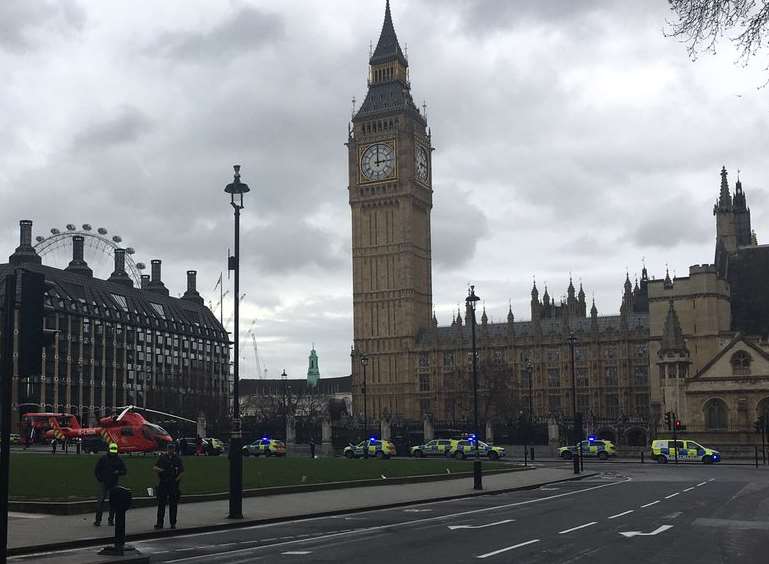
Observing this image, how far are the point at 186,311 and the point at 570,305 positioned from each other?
60.9 meters

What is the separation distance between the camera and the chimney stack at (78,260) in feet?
447

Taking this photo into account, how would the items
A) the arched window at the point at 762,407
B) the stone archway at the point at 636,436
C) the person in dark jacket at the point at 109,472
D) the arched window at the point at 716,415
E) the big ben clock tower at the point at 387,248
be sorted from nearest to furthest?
the person in dark jacket at the point at 109,472 < the arched window at the point at 762,407 < the arched window at the point at 716,415 < the stone archway at the point at 636,436 < the big ben clock tower at the point at 387,248

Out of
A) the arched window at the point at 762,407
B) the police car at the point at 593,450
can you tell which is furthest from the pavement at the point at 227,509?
the arched window at the point at 762,407

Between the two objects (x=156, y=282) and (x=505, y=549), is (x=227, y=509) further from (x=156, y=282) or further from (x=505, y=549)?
(x=156, y=282)

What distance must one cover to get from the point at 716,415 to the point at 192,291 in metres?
113

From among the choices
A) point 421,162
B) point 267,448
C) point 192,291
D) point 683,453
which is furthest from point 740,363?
point 192,291

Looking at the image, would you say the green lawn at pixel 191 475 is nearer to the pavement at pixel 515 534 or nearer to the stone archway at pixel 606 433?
the pavement at pixel 515 534

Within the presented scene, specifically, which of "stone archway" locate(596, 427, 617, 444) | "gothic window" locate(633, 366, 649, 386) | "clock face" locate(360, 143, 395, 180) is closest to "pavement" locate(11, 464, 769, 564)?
"stone archway" locate(596, 427, 617, 444)

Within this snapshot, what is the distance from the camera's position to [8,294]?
13.1 meters

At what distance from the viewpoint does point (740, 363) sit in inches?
2933

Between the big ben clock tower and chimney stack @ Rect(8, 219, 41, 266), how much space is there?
149 ft

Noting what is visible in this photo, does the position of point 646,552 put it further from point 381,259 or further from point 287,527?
point 381,259

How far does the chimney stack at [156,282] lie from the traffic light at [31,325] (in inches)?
5823

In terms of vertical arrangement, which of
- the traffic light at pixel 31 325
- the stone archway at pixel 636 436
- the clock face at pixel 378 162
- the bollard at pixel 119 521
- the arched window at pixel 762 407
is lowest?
the stone archway at pixel 636 436
